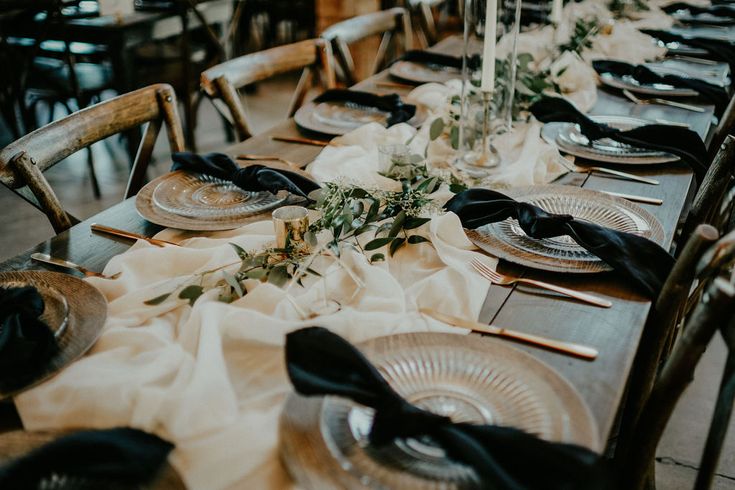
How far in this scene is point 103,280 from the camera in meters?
1.02

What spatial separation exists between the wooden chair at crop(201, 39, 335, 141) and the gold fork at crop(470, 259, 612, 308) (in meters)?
1.05

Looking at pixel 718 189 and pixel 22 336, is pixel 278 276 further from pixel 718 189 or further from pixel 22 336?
pixel 718 189

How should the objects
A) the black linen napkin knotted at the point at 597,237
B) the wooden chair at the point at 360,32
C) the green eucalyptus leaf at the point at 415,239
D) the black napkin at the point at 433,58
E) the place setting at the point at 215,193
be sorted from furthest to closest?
the wooden chair at the point at 360,32 → the black napkin at the point at 433,58 → the place setting at the point at 215,193 → the green eucalyptus leaf at the point at 415,239 → the black linen napkin knotted at the point at 597,237

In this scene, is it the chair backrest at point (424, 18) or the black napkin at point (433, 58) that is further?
the chair backrest at point (424, 18)

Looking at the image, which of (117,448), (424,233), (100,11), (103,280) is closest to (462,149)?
(424,233)

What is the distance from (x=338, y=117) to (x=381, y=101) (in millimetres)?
127

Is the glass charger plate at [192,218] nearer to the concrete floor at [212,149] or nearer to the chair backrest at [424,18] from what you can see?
the concrete floor at [212,149]

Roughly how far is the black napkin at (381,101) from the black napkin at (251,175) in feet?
1.71

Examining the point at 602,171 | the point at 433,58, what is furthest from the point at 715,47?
the point at 602,171

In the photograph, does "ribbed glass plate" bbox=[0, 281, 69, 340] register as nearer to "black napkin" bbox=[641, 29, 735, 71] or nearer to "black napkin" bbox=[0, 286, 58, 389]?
"black napkin" bbox=[0, 286, 58, 389]

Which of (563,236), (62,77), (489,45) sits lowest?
(62,77)

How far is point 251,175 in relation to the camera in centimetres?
130

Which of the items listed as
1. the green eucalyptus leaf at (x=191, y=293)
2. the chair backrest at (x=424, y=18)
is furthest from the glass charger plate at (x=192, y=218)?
the chair backrest at (x=424, y=18)

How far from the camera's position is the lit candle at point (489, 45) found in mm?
1394
